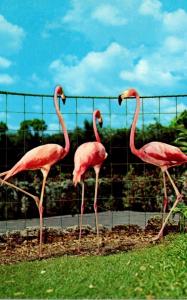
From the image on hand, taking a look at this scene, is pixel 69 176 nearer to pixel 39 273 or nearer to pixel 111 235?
pixel 111 235

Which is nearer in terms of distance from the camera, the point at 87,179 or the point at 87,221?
the point at 87,221

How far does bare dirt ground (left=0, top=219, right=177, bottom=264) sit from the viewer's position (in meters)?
7.50

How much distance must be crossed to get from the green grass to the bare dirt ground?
44 cm

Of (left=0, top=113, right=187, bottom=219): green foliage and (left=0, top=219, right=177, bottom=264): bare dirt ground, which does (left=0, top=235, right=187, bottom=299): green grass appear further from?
(left=0, top=113, right=187, bottom=219): green foliage

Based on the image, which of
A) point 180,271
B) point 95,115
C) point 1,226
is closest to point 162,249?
point 180,271

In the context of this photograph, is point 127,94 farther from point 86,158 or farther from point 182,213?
point 182,213

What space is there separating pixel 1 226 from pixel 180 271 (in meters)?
6.51

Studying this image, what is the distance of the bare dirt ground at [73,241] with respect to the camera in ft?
24.6

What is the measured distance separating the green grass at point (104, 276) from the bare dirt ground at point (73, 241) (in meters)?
0.44

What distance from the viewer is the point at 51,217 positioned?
12.7m

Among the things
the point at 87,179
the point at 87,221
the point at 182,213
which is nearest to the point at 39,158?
the point at 182,213

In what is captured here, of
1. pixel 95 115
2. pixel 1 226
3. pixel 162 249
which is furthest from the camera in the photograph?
pixel 1 226

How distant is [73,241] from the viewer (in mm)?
8383

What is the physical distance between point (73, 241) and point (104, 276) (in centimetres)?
260
